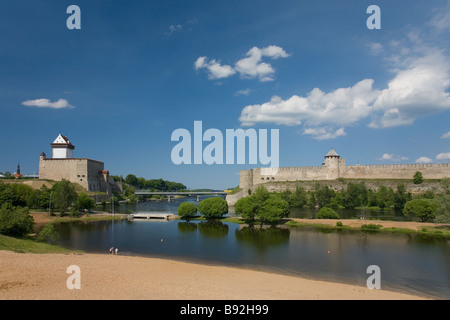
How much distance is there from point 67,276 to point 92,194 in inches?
2119

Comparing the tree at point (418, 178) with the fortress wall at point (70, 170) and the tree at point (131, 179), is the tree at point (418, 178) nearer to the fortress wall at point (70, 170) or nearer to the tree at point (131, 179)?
the fortress wall at point (70, 170)

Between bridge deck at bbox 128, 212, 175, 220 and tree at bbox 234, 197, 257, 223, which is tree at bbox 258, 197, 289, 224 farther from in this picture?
bridge deck at bbox 128, 212, 175, 220

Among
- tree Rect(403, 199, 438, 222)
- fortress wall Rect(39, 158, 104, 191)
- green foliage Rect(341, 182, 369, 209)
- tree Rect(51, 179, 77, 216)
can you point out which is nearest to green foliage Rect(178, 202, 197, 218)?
tree Rect(51, 179, 77, 216)

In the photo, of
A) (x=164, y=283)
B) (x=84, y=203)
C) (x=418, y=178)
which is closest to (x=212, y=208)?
(x=84, y=203)

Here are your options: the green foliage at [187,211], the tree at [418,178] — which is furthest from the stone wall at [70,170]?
the tree at [418,178]

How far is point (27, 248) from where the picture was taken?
18094mm

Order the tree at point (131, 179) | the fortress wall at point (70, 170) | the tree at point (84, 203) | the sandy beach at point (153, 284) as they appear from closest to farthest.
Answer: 1. the sandy beach at point (153, 284)
2. the tree at point (84, 203)
3. the fortress wall at point (70, 170)
4. the tree at point (131, 179)

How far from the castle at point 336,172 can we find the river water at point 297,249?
32.7 m

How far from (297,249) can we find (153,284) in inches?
507

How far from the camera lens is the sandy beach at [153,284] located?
9859 millimetres

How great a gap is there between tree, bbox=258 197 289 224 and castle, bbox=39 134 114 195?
47.1 meters

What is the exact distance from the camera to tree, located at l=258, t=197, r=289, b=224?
31578 millimetres
